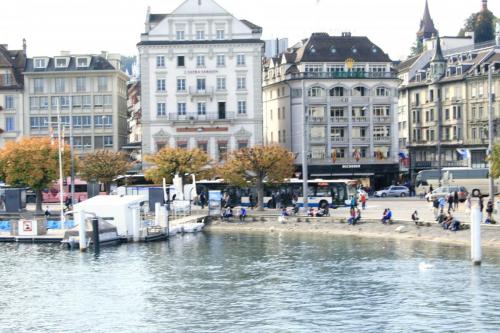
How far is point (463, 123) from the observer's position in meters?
146

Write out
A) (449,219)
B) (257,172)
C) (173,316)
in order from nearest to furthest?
(173,316), (449,219), (257,172)

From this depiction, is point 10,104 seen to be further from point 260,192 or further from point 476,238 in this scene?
point 476,238

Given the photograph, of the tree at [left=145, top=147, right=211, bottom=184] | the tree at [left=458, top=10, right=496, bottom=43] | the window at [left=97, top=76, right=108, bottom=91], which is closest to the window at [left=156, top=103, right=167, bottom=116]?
the window at [left=97, top=76, right=108, bottom=91]

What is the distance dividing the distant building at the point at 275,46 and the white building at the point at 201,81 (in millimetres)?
45016

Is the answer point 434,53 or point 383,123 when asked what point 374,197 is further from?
point 434,53

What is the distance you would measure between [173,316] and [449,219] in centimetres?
3413

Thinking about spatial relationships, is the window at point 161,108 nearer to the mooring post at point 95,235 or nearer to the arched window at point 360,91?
the arched window at point 360,91

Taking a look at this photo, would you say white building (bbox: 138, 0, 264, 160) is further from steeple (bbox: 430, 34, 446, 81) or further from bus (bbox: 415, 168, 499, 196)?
steeple (bbox: 430, 34, 446, 81)

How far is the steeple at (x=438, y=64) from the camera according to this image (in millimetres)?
150875

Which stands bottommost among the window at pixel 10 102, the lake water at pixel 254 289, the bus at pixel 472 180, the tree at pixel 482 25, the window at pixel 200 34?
the lake water at pixel 254 289

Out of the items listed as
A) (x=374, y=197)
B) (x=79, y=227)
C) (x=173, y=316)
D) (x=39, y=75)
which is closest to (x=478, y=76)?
(x=374, y=197)

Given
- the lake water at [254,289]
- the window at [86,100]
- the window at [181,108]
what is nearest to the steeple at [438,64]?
the window at [181,108]

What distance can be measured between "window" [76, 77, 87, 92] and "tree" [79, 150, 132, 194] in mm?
20515

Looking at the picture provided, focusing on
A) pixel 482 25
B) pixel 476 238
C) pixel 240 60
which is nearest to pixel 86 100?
pixel 240 60
